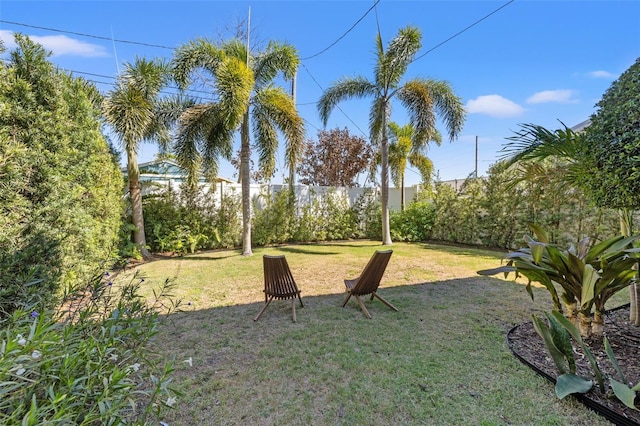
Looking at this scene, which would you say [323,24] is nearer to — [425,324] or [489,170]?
[489,170]

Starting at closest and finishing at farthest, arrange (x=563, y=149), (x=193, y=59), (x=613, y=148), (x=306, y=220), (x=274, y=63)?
(x=613, y=148) < (x=563, y=149) < (x=193, y=59) < (x=274, y=63) < (x=306, y=220)

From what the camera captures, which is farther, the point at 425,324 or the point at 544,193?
the point at 544,193

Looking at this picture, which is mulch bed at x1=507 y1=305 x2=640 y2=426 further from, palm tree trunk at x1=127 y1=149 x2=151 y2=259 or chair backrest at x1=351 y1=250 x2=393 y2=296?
palm tree trunk at x1=127 y1=149 x2=151 y2=259

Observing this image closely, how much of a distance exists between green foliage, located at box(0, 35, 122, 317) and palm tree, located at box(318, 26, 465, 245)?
7173 millimetres

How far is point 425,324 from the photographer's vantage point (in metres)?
3.49

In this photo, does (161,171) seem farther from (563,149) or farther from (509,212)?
(509,212)

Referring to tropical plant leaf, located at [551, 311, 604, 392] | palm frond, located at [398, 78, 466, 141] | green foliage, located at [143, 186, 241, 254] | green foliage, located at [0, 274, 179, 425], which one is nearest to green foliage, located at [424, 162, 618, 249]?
palm frond, located at [398, 78, 466, 141]

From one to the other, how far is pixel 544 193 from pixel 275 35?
8533 mm

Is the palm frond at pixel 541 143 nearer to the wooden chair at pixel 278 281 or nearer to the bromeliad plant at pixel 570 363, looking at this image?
the bromeliad plant at pixel 570 363

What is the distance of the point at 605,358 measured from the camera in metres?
2.51

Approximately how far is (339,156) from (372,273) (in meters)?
12.9

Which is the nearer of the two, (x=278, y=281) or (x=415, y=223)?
(x=278, y=281)

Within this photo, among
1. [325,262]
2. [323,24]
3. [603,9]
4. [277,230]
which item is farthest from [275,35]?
[603,9]

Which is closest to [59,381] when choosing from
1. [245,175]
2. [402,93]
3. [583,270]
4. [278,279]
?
[278,279]
